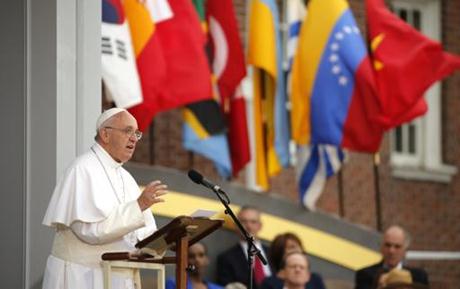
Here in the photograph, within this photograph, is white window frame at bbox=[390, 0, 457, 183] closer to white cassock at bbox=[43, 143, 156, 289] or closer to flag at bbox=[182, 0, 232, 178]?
flag at bbox=[182, 0, 232, 178]

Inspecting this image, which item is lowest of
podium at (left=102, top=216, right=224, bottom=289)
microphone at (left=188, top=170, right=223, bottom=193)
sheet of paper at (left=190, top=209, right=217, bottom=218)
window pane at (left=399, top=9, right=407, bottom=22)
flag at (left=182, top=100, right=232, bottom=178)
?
flag at (left=182, top=100, right=232, bottom=178)

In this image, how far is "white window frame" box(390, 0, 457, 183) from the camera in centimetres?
2453

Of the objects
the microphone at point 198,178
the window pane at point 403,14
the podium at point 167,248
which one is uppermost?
the microphone at point 198,178

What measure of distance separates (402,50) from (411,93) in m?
0.66

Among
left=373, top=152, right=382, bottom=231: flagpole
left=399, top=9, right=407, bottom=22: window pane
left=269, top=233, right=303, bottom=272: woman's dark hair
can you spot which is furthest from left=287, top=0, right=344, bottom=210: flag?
left=399, top=9, right=407, bottom=22: window pane

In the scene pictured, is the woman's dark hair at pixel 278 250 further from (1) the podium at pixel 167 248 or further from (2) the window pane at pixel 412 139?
(2) the window pane at pixel 412 139

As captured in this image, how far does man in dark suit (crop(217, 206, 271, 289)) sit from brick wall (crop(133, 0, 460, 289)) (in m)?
4.00

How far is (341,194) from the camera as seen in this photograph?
22219 millimetres

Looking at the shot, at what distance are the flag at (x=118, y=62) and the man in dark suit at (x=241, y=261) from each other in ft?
5.53

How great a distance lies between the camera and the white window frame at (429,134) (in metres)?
24.5

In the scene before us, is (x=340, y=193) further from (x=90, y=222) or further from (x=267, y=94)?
(x=90, y=222)

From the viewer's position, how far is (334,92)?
19609 mm

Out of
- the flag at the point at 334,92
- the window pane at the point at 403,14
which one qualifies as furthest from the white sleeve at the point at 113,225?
the window pane at the point at 403,14

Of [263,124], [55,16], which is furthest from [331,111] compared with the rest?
[55,16]
